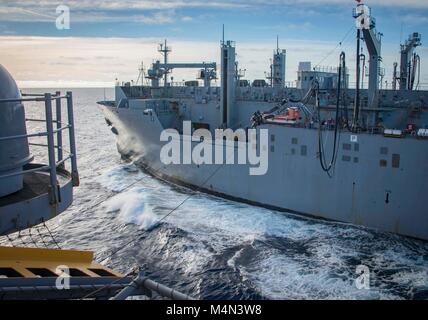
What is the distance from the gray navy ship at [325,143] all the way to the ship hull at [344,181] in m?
0.04

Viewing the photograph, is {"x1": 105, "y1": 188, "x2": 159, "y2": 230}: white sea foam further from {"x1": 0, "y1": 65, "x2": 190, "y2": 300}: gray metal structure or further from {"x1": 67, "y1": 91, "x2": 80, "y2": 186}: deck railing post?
{"x1": 0, "y1": 65, "x2": 190, "y2": 300}: gray metal structure

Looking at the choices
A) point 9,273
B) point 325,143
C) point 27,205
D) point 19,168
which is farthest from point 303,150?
point 9,273

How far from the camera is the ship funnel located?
4906 millimetres

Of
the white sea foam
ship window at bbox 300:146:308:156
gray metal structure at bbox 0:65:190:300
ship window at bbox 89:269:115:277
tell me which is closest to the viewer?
gray metal structure at bbox 0:65:190:300

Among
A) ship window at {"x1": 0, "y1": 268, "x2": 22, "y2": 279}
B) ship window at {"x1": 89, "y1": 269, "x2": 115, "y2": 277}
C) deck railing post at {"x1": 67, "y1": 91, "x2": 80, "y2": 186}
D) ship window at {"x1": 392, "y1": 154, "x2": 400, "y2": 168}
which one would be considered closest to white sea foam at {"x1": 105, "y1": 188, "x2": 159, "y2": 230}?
ship window at {"x1": 392, "y1": 154, "x2": 400, "y2": 168}

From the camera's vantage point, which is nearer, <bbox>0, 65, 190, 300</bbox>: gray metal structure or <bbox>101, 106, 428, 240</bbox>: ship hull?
<bbox>0, 65, 190, 300</bbox>: gray metal structure

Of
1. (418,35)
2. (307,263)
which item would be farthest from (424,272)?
(418,35)

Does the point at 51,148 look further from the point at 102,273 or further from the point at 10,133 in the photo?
the point at 102,273

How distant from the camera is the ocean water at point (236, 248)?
12805 millimetres

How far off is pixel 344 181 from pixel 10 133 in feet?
50.3

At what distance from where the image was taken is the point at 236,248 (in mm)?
15781

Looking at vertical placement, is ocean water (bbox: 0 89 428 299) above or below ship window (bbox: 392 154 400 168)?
below

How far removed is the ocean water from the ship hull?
0.57m

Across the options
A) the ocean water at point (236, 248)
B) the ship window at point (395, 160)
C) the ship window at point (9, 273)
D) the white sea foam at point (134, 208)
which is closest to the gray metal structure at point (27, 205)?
the ship window at point (9, 273)
